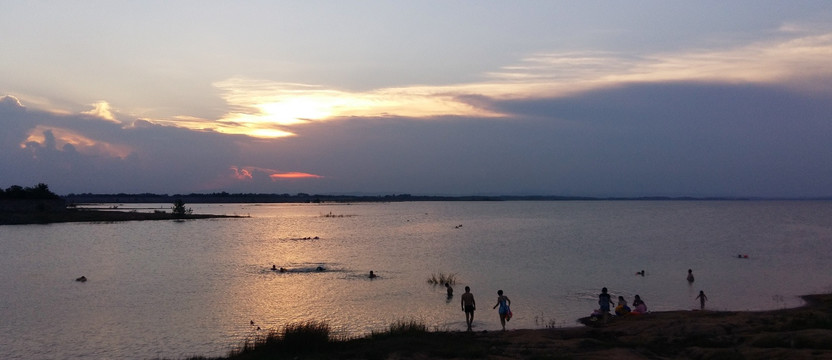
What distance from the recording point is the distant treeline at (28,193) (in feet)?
348

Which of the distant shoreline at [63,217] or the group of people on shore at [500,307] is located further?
the distant shoreline at [63,217]

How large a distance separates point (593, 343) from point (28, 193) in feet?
378

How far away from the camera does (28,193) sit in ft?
355

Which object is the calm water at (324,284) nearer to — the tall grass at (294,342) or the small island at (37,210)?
the tall grass at (294,342)

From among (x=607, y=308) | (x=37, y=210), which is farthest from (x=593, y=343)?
(x=37, y=210)

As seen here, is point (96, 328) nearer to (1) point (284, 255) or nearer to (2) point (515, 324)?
(2) point (515, 324)

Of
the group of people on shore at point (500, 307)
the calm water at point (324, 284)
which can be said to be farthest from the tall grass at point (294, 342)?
the group of people on shore at point (500, 307)

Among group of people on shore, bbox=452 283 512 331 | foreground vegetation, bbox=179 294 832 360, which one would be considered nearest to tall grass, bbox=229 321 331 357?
foreground vegetation, bbox=179 294 832 360

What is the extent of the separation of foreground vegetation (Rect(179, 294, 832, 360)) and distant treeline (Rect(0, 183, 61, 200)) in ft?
354

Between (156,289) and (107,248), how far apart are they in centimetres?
2913

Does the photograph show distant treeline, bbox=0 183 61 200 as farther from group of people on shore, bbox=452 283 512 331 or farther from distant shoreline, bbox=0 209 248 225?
group of people on shore, bbox=452 283 512 331

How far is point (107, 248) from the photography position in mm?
59750

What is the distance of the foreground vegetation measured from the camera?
15.7m

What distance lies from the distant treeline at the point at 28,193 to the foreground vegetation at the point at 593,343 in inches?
4248
